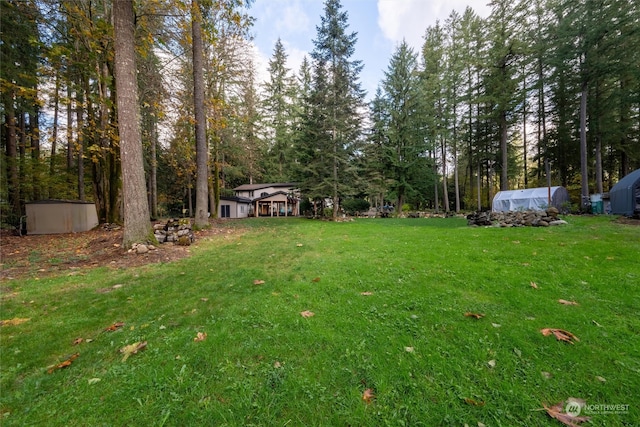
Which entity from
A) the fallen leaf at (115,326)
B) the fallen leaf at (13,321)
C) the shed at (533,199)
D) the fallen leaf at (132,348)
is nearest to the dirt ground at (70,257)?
the fallen leaf at (13,321)

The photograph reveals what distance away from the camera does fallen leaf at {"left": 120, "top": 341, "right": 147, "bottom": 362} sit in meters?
2.13

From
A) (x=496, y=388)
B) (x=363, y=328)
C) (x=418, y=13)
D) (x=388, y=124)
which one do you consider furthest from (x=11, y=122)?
(x=388, y=124)

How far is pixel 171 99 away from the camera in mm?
10547

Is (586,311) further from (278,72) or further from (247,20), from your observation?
(278,72)

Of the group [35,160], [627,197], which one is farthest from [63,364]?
[627,197]

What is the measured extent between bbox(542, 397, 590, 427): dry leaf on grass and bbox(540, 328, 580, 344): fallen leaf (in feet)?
2.41

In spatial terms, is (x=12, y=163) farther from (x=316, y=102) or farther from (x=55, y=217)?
(x=316, y=102)

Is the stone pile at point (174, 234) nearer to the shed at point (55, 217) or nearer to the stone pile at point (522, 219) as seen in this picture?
the shed at point (55, 217)

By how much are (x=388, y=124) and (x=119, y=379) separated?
2427 centimetres

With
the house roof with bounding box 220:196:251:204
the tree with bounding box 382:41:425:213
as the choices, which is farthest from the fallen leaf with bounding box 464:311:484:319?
the house roof with bounding box 220:196:251:204

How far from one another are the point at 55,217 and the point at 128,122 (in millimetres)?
8781

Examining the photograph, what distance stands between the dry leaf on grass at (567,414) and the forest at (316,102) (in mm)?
7559

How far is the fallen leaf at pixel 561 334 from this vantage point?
2.13 meters

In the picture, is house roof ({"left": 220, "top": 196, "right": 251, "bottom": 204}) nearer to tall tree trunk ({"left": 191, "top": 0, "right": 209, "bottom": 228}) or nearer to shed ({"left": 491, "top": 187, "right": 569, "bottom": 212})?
tall tree trunk ({"left": 191, "top": 0, "right": 209, "bottom": 228})
